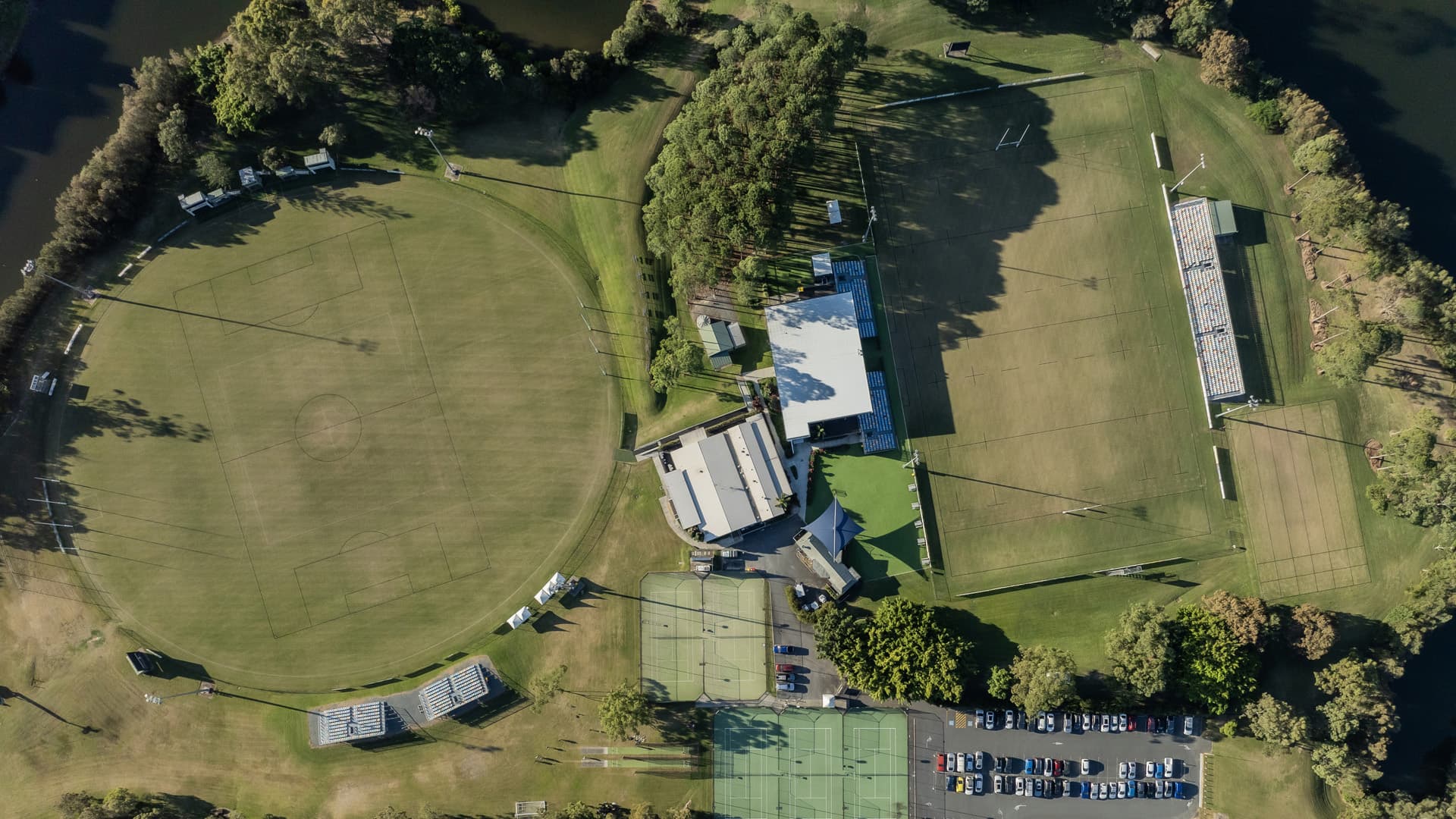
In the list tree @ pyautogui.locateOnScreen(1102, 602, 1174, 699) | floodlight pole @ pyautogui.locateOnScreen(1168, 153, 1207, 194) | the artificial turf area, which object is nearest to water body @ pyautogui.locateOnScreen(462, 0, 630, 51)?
the artificial turf area

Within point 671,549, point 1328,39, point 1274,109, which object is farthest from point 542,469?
point 1328,39

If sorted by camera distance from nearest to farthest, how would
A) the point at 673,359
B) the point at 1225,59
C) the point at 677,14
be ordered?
the point at 673,359
the point at 1225,59
the point at 677,14

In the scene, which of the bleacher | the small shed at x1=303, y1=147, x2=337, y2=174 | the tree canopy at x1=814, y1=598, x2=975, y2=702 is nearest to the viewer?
the tree canopy at x1=814, y1=598, x2=975, y2=702

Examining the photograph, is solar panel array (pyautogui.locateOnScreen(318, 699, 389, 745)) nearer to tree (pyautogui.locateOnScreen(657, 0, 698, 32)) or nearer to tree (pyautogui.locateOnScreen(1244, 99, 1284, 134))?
tree (pyautogui.locateOnScreen(657, 0, 698, 32))

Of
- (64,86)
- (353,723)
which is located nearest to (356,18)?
(64,86)

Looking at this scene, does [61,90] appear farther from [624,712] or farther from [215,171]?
[624,712]

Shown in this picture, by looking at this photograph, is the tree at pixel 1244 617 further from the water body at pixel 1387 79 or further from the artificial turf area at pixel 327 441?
the artificial turf area at pixel 327 441
